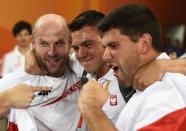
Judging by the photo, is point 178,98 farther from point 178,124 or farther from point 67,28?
point 67,28

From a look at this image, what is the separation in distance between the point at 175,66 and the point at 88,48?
56cm

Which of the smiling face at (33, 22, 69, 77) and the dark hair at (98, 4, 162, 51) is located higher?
the dark hair at (98, 4, 162, 51)

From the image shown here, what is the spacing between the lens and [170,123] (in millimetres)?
1412

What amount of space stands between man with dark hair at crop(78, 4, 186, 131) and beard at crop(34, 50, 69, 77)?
548mm

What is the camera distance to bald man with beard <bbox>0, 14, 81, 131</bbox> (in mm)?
2113

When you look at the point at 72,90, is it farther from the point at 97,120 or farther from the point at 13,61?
the point at 13,61

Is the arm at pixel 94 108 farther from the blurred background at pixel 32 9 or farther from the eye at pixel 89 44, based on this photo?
the blurred background at pixel 32 9

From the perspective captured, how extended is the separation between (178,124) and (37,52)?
983 mm

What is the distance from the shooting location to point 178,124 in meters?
1.41

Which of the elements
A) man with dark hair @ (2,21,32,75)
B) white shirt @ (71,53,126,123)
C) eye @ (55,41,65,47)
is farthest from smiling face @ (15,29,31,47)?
white shirt @ (71,53,126,123)

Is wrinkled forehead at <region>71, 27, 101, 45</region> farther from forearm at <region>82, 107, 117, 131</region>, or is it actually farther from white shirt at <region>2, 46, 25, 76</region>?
white shirt at <region>2, 46, 25, 76</region>

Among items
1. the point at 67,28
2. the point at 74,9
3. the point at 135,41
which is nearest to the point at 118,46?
the point at 135,41

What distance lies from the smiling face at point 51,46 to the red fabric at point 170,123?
0.83 meters

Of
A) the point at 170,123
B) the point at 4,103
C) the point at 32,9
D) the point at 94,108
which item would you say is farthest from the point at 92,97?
the point at 32,9
